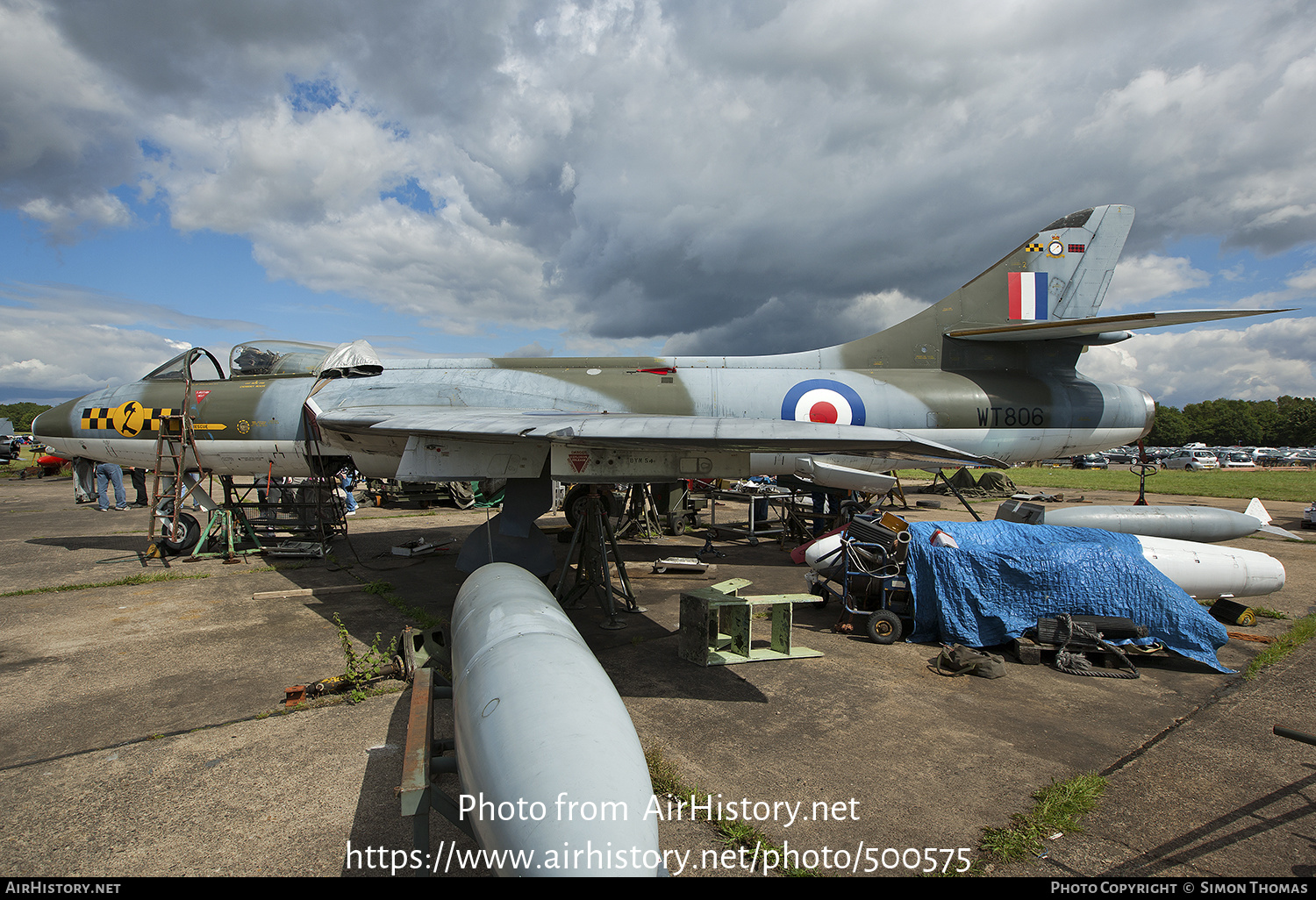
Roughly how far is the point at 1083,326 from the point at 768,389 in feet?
15.9

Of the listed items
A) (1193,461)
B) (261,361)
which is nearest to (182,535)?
(261,361)

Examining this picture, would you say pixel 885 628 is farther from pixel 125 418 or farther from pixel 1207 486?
pixel 1207 486

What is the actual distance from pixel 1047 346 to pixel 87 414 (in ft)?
58.0

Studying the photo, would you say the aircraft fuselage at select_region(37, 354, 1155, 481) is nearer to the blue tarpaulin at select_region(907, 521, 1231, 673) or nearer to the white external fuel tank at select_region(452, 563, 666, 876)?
the blue tarpaulin at select_region(907, 521, 1231, 673)

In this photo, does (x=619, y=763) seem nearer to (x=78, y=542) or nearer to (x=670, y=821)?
(x=670, y=821)

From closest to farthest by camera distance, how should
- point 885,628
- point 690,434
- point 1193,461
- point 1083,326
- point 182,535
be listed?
point 690,434 → point 885,628 → point 1083,326 → point 182,535 → point 1193,461

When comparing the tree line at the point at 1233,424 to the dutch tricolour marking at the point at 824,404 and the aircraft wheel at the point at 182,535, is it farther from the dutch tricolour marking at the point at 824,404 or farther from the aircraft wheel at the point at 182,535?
the aircraft wheel at the point at 182,535

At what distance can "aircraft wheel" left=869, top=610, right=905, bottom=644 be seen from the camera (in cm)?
686

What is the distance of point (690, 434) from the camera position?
5.51 m

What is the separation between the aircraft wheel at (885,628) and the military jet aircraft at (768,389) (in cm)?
327

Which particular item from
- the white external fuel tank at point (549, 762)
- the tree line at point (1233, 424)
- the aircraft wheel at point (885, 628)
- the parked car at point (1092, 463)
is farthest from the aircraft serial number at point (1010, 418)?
the tree line at point (1233, 424)

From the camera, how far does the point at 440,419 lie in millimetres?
7438

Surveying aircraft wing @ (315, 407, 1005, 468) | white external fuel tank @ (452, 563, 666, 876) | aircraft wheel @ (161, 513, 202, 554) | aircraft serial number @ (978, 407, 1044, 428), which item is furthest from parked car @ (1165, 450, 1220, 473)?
aircraft wheel @ (161, 513, 202, 554)

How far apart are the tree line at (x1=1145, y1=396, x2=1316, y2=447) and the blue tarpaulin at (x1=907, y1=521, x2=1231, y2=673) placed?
12713 cm
